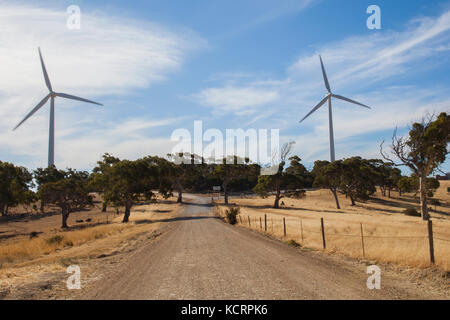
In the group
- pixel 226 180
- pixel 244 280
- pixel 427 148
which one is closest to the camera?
pixel 244 280

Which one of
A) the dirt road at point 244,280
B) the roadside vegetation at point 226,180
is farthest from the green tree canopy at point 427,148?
the dirt road at point 244,280

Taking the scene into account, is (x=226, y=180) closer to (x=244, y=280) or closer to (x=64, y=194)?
(x=64, y=194)

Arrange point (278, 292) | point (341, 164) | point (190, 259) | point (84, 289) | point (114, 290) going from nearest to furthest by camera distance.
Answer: point (278, 292) → point (114, 290) → point (84, 289) → point (190, 259) → point (341, 164)

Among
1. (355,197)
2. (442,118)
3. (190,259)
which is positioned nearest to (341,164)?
(355,197)

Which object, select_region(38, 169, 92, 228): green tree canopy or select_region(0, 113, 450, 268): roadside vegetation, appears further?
select_region(38, 169, 92, 228): green tree canopy

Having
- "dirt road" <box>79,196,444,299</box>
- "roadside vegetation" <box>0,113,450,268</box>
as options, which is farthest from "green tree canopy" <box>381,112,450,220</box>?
"dirt road" <box>79,196,444,299</box>

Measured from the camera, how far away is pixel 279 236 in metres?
26.0

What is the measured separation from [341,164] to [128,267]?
80256 mm

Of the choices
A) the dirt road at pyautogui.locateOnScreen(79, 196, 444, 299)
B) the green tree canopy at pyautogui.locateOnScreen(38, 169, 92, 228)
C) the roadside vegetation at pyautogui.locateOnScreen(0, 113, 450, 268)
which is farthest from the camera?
the green tree canopy at pyautogui.locateOnScreen(38, 169, 92, 228)

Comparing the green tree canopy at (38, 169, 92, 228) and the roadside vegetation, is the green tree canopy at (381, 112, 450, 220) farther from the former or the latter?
the green tree canopy at (38, 169, 92, 228)

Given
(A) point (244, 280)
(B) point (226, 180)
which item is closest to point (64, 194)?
(B) point (226, 180)
